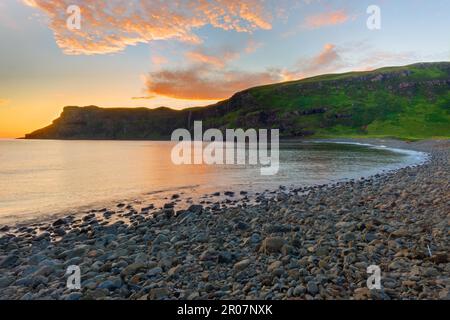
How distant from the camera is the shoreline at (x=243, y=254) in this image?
8242 mm

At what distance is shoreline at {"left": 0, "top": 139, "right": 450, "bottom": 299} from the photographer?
824cm

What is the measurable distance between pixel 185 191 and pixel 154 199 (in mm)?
3953

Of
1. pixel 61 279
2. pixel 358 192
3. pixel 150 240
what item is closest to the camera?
pixel 61 279

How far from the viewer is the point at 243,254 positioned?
10961 mm

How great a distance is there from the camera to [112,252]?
38.4 feet

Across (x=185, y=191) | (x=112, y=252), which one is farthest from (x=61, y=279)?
(x=185, y=191)
